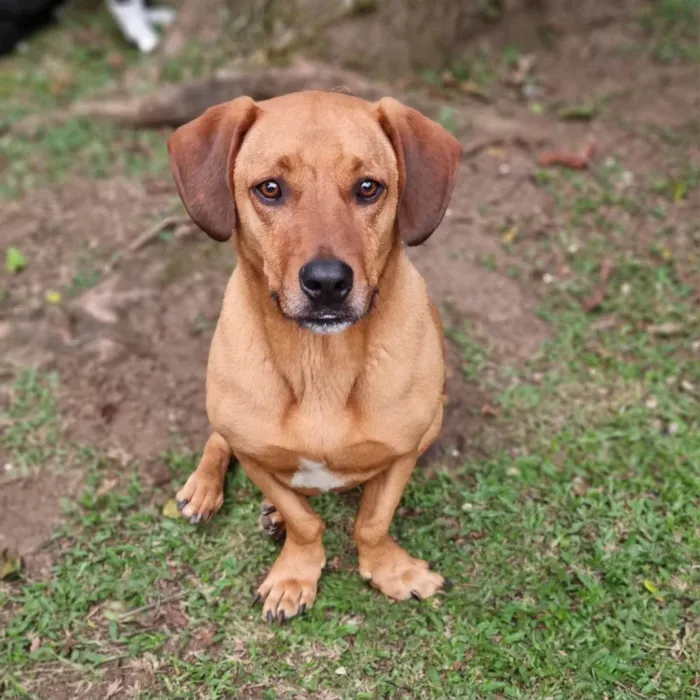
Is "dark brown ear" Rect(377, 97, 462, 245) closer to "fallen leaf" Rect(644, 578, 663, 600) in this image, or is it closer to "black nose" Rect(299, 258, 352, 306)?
"black nose" Rect(299, 258, 352, 306)

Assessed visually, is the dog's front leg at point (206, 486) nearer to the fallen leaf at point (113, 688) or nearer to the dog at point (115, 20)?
the fallen leaf at point (113, 688)

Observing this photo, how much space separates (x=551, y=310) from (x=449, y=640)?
2253 mm

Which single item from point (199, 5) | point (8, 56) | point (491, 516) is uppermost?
point (199, 5)

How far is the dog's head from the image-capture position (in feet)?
8.93

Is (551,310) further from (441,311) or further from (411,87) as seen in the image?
(411,87)

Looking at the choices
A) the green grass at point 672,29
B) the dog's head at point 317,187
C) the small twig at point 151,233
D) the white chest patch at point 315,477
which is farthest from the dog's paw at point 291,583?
the green grass at point 672,29

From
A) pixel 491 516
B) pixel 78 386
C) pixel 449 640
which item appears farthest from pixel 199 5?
pixel 449 640

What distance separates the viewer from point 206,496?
3.86 metres

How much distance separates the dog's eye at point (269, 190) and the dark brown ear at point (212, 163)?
0.12 metres

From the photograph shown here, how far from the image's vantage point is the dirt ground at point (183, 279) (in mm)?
4363

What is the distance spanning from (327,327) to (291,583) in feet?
4.30

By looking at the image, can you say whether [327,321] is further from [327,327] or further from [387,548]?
[387,548]

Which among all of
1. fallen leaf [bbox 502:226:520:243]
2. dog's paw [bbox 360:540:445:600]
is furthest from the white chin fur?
fallen leaf [bbox 502:226:520:243]

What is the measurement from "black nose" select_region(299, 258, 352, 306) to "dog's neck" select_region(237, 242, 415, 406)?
356 mm
